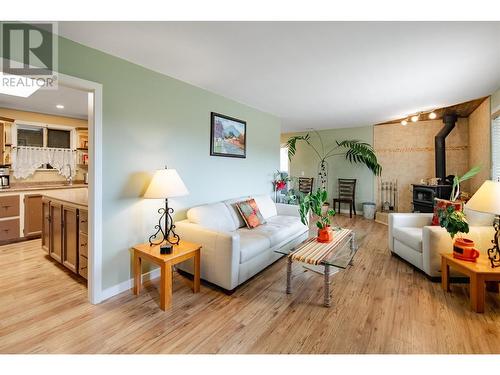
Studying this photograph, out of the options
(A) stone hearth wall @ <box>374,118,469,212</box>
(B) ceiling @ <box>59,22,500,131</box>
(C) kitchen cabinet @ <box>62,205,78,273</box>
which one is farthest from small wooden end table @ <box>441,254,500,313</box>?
(A) stone hearth wall @ <box>374,118,469,212</box>

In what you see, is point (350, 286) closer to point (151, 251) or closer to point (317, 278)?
point (317, 278)

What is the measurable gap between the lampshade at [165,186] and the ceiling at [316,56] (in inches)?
45.7

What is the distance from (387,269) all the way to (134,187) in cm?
311

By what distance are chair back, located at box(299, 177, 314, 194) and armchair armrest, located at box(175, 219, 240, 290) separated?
4.95 m

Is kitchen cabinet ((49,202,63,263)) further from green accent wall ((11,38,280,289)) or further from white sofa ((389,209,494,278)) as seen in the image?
white sofa ((389,209,494,278))

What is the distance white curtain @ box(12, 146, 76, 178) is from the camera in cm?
421

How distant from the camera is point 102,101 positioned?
7.16 ft

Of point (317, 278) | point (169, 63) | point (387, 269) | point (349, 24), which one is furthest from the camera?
point (387, 269)

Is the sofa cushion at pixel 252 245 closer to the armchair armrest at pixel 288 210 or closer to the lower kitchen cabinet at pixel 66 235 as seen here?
the armchair armrest at pixel 288 210

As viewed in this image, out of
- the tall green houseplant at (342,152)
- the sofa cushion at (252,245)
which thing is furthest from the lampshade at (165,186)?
the tall green houseplant at (342,152)

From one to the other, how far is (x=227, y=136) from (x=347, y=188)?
419 centimetres

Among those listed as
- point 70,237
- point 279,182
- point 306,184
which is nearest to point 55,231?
Answer: point 70,237
